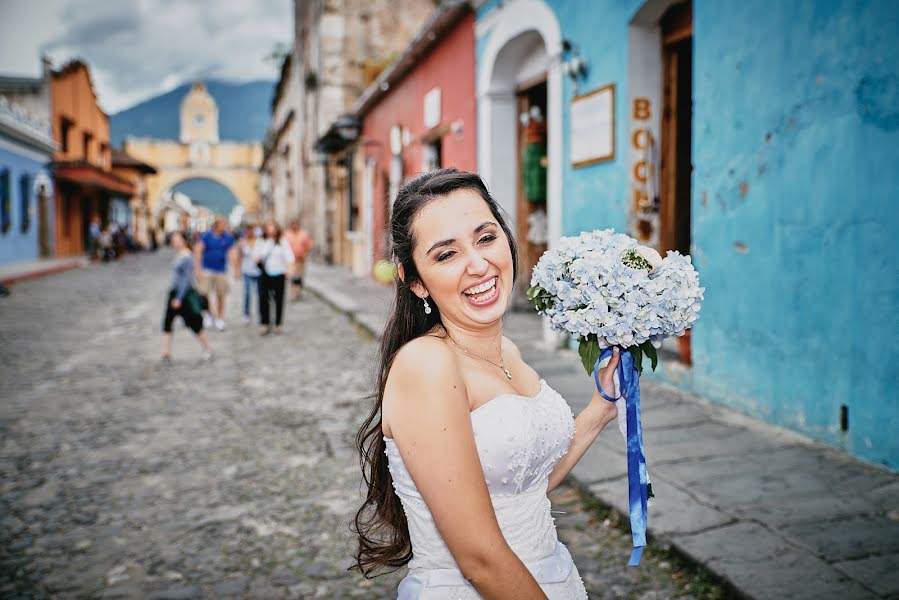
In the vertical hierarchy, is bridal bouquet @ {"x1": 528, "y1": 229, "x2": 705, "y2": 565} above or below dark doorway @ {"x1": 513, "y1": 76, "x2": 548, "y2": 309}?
below

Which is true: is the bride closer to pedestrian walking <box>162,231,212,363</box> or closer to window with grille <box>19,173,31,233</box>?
pedestrian walking <box>162,231,212,363</box>

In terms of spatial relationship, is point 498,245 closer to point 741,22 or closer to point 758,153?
point 758,153

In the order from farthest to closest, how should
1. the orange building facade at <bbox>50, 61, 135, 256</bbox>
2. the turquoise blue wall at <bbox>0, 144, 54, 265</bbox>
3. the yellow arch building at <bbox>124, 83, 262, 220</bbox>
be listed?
the yellow arch building at <bbox>124, 83, 262, 220</bbox> < the orange building facade at <bbox>50, 61, 135, 256</bbox> < the turquoise blue wall at <bbox>0, 144, 54, 265</bbox>

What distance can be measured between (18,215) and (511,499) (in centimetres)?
2882

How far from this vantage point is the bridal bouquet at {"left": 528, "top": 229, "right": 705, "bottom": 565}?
1.62 meters

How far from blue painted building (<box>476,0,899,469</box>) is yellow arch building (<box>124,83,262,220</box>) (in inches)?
2260

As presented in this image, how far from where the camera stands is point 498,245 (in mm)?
1598

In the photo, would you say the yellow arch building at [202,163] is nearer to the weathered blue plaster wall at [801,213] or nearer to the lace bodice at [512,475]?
the weathered blue plaster wall at [801,213]

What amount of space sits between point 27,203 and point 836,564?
29825 millimetres

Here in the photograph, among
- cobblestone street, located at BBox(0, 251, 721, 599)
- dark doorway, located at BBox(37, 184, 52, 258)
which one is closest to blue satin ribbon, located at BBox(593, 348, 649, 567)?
cobblestone street, located at BBox(0, 251, 721, 599)

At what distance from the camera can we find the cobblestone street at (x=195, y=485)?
300 cm

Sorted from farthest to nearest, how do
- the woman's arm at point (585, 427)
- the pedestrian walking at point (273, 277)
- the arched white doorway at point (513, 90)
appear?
the pedestrian walking at point (273, 277) < the arched white doorway at point (513, 90) < the woman's arm at point (585, 427)

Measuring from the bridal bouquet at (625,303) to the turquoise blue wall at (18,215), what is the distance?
2697 cm

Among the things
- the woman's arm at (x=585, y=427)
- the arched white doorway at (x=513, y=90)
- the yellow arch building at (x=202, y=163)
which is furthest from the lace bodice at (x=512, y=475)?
the yellow arch building at (x=202, y=163)
